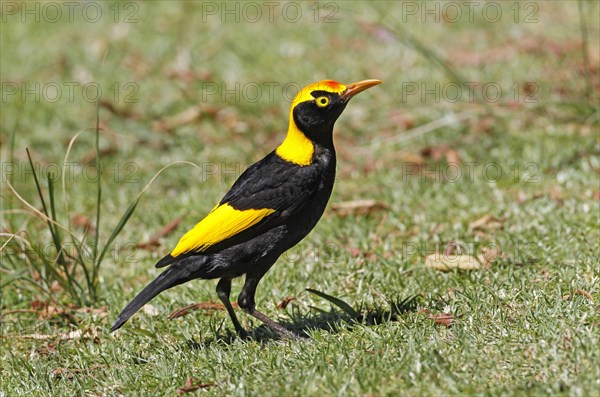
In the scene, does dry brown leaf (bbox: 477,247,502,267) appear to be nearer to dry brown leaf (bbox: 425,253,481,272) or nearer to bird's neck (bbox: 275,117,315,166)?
dry brown leaf (bbox: 425,253,481,272)

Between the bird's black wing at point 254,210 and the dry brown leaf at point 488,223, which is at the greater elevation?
the bird's black wing at point 254,210

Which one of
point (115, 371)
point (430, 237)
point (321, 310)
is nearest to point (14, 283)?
point (115, 371)

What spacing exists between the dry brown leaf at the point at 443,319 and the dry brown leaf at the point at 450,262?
0.91 metres

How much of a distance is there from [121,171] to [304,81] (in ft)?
8.10

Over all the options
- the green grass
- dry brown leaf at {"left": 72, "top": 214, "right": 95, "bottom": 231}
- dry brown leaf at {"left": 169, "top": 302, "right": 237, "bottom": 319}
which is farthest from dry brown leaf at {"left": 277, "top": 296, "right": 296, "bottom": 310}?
dry brown leaf at {"left": 72, "top": 214, "right": 95, "bottom": 231}

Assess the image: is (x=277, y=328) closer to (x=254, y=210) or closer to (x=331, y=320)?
(x=331, y=320)

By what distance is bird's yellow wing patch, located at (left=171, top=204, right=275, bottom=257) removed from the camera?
461cm

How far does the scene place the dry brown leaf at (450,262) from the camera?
5.40 metres

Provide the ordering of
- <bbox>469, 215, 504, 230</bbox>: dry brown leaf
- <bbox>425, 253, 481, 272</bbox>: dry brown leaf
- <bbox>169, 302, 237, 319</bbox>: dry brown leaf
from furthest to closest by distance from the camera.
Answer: <bbox>469, 215, 504, 230</bbox>: dry brown leaf
<bbox>425, 253, 481, 272</bbox>: dry brown leaf
<bbox>169, 302, 237, 319</bbox>: dry brown leaf

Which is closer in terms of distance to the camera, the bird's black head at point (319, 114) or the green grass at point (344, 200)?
the green grass at point (344, 200)

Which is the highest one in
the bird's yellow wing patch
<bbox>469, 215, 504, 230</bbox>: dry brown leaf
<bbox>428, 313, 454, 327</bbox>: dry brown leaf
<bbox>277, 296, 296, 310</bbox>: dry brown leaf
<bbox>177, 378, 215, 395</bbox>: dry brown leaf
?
the bird's yellow wing patch

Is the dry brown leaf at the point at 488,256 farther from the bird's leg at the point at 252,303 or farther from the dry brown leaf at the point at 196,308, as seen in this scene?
the dry brown leaf at the point at 196,308

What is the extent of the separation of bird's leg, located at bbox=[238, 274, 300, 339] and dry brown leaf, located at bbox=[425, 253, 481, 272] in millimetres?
1240

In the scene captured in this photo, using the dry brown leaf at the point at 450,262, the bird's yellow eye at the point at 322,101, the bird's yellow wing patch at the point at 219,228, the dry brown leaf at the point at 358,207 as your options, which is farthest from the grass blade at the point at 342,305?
the dry brown leaf at the point at 358,207
